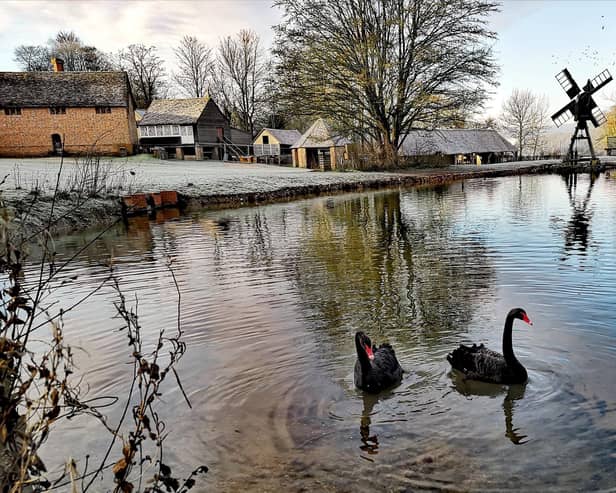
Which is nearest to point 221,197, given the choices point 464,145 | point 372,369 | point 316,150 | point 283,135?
point 372,369

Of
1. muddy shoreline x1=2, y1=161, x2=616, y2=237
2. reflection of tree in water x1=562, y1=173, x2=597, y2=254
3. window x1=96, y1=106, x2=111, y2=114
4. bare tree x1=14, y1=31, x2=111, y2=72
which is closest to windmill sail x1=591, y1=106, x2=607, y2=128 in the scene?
muddy shoreline x1=2, y1=161, x2=616, y2=237

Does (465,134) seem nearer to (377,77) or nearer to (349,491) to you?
(377,77)

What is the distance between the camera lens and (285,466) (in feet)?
12.1

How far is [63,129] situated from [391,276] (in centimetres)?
4939

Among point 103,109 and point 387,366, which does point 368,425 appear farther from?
point 103,109

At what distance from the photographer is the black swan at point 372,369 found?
4691mm

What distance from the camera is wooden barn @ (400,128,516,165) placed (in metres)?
59.8

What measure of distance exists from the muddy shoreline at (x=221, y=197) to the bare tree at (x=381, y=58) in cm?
559

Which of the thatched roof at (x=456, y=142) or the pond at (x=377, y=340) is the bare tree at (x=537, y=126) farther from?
the pond at (x=377, y=340)

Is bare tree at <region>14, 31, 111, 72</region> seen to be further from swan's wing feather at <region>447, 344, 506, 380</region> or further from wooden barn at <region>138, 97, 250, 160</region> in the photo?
swan's wing feather at <region>447, 344, 506, 380</region>

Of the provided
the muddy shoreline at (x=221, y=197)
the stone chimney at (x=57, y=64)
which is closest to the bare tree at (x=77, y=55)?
the stone chimney at (x=57, y=64)

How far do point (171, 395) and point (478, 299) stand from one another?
4.76 m

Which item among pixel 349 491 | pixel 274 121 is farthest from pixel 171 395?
pixel 274 121

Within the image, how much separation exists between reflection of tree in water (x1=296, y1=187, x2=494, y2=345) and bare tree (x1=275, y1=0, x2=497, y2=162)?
2261 cm
